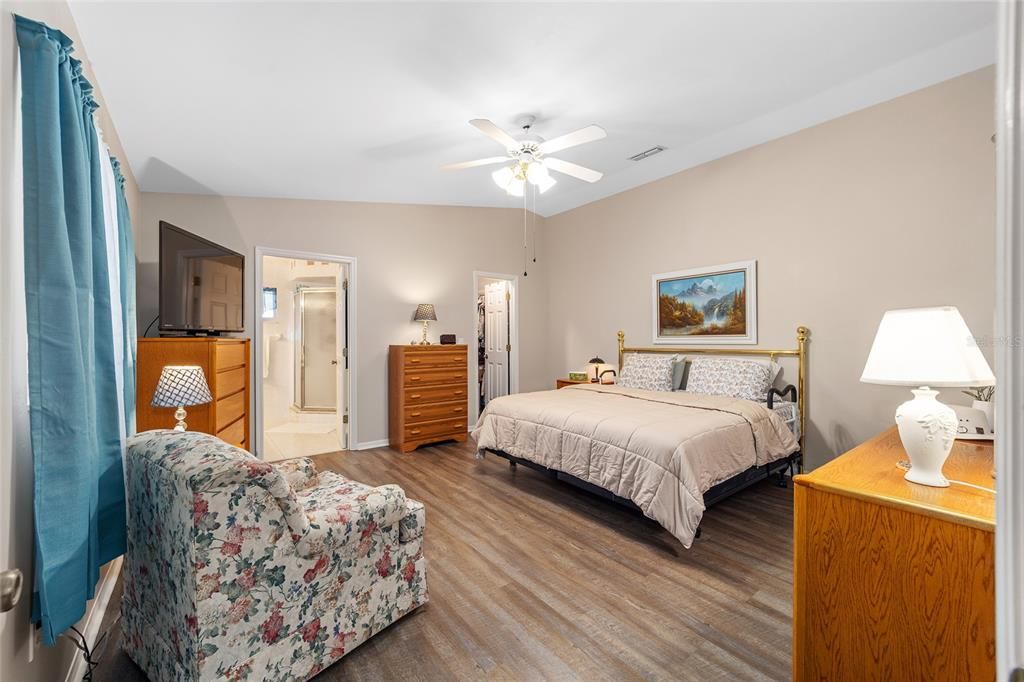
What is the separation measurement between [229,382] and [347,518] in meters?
2.20

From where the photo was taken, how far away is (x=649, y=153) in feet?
13.4

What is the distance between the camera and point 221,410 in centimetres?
307

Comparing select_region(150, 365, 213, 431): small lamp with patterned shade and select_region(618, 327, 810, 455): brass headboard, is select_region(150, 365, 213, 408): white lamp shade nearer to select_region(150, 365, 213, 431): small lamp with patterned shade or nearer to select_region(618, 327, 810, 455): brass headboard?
select_region(150, 365, 213, 431): small lamp with patterned shade

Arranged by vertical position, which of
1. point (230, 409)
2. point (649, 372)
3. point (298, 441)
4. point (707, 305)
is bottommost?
point (298, 441)

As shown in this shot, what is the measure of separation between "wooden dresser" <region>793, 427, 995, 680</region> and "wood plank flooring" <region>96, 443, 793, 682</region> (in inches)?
17.4

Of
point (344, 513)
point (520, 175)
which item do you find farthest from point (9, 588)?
point (520, 175)

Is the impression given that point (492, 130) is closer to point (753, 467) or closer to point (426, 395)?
point (753, 467)

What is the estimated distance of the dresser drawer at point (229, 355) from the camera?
297 centimetres

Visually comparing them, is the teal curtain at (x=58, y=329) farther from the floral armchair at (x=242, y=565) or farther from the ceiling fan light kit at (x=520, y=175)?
the ceiling fan light kit at (x=520, y=175)

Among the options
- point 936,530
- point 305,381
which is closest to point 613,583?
point 936,530

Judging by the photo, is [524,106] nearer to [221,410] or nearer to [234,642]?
[221,410]

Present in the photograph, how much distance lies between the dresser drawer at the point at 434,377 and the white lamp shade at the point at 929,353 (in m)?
3.99

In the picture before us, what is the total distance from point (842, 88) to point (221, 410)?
4888mm

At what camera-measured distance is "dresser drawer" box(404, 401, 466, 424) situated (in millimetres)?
4734
